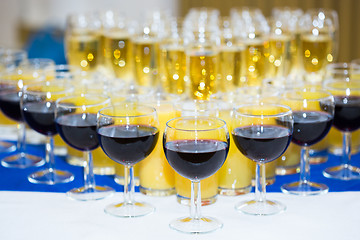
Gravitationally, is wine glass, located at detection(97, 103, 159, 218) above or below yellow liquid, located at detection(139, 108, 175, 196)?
above

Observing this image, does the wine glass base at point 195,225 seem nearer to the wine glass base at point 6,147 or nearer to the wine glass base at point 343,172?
the wine glass base at point 343,172

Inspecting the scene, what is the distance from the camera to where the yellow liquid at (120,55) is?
2111 millimetres

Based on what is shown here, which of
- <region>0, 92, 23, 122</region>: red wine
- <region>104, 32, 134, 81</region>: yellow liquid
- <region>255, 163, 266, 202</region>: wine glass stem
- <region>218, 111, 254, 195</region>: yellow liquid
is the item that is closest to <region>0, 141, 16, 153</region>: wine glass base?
<region>0, 92, 23, 122</region>: red wine

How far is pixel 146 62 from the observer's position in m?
2.02

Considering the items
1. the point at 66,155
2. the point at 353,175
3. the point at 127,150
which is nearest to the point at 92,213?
the point at 127,150

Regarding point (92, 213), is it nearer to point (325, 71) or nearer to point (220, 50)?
point (220, 50)

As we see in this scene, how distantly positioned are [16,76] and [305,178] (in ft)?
3.35

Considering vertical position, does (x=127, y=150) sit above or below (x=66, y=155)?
above

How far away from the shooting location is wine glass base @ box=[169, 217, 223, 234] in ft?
4.20

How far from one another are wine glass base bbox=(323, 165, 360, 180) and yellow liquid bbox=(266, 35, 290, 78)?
1.29ft

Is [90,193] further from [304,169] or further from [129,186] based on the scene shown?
[304,169]

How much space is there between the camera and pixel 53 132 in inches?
66.9

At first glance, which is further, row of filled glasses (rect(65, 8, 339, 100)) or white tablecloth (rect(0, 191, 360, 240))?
row of filled glasses (rect(65, 8, 339, 100))

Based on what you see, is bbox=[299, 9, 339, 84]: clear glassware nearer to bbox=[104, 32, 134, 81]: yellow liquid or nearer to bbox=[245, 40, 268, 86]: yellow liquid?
bbox=[245, 40, 268, 86]: yellow liquid
